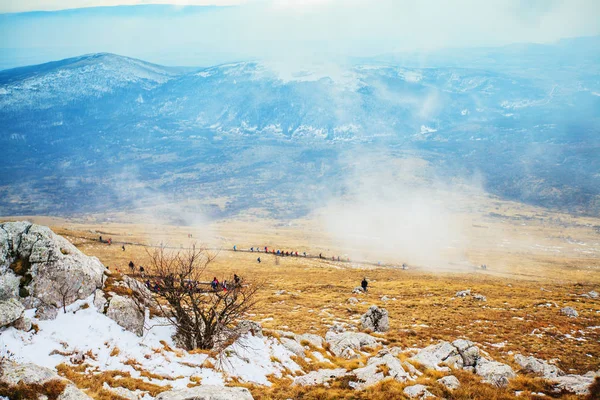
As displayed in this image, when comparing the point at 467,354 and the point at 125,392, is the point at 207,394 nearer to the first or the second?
the point at 125,392

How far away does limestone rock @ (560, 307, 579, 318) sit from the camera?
34.7 meters

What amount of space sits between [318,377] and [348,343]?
7.13 m

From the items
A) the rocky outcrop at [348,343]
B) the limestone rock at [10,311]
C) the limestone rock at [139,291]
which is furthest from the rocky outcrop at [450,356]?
the limestone rock at [10,311]

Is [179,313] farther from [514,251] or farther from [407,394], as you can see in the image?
[514,251]

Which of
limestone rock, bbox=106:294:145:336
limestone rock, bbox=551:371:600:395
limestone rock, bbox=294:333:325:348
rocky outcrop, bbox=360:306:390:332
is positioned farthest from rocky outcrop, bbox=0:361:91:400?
rocky outcrop, bbox=360:306:390:332

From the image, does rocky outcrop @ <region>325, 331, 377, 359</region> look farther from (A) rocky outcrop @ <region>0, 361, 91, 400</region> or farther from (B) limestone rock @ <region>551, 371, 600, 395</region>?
(A) rocky outcrop @ <region>0, 361, 91, 400</region>

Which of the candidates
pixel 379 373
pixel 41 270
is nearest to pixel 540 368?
pixel 379 373

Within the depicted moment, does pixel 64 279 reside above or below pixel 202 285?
above

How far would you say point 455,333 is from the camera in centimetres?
2934

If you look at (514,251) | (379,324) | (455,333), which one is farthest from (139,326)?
(514,251)

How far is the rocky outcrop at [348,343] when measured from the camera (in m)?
22.7

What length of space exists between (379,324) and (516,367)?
1082cm

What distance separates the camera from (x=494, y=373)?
59.2ft

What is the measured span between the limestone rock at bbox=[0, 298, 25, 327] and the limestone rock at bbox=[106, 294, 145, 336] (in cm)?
406
